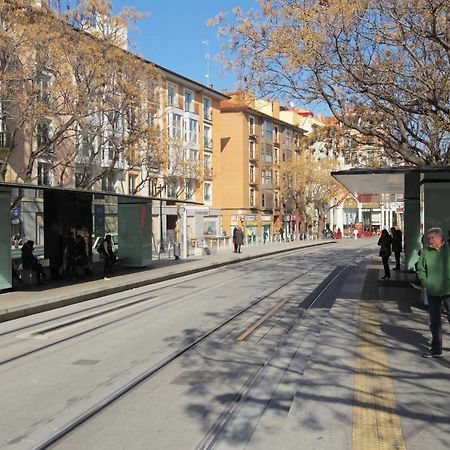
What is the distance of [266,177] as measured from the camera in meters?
73.1

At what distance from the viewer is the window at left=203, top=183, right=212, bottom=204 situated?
60.8 metres

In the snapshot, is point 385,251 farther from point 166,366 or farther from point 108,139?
point 108,139

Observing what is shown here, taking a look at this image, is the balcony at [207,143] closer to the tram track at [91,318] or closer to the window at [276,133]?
the window at [276,133]

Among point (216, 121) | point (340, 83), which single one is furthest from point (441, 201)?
point (216, 121)

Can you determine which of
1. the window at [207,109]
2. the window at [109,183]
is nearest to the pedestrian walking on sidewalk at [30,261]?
the window at [109,183]

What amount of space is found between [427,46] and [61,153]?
25.8 meters

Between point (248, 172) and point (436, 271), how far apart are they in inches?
2395

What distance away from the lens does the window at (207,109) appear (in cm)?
5975

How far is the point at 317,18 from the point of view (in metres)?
14.6

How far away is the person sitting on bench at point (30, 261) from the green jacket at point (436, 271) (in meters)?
12.4

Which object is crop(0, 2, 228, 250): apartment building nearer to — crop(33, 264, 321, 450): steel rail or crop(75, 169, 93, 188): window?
crop(75, 169, 93, 188): window

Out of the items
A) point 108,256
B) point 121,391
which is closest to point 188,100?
point 108,256

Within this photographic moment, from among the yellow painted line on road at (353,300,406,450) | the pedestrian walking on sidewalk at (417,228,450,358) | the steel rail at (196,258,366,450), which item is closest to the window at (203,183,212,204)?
the steel rail at (196,258,366,450)

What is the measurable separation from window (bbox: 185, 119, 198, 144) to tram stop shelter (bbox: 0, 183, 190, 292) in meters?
32.1
